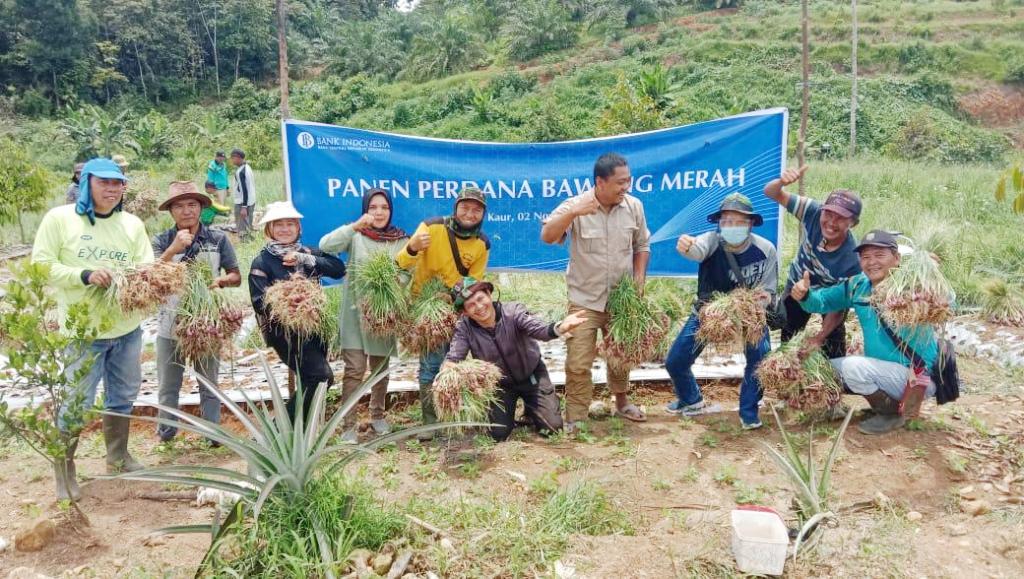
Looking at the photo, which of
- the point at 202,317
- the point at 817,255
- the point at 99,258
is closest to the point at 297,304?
the point at 202,317

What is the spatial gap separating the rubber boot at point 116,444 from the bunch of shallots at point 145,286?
805 millimetres

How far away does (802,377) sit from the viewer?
4.38 m

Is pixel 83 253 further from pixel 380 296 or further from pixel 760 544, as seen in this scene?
pixel 760 544

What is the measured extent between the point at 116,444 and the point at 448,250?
2.43 m

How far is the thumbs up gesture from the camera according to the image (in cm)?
439

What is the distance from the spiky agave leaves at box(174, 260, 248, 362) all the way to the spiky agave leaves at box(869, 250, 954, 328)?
160 inches

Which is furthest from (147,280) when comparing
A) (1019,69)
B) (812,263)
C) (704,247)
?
(1019,69)

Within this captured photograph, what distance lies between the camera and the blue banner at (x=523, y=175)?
5.55 metres

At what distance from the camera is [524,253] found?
588cm

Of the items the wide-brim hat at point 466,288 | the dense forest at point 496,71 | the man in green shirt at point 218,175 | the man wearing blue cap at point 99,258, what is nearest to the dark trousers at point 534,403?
the wide-brim hat at point 466,288

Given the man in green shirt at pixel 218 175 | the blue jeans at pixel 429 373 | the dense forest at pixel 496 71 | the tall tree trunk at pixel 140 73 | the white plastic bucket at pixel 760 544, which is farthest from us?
the tall tree trunk at pixel 140 73

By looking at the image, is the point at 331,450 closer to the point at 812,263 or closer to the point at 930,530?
the point at 930,530

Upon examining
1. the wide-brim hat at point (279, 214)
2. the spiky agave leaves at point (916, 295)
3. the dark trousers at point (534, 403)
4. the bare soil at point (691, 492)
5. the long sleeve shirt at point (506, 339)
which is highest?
the wide-brim hat at point (279, 214)

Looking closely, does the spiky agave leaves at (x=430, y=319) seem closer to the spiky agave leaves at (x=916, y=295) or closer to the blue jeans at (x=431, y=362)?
the blue jeans at (x=431, y=362)
